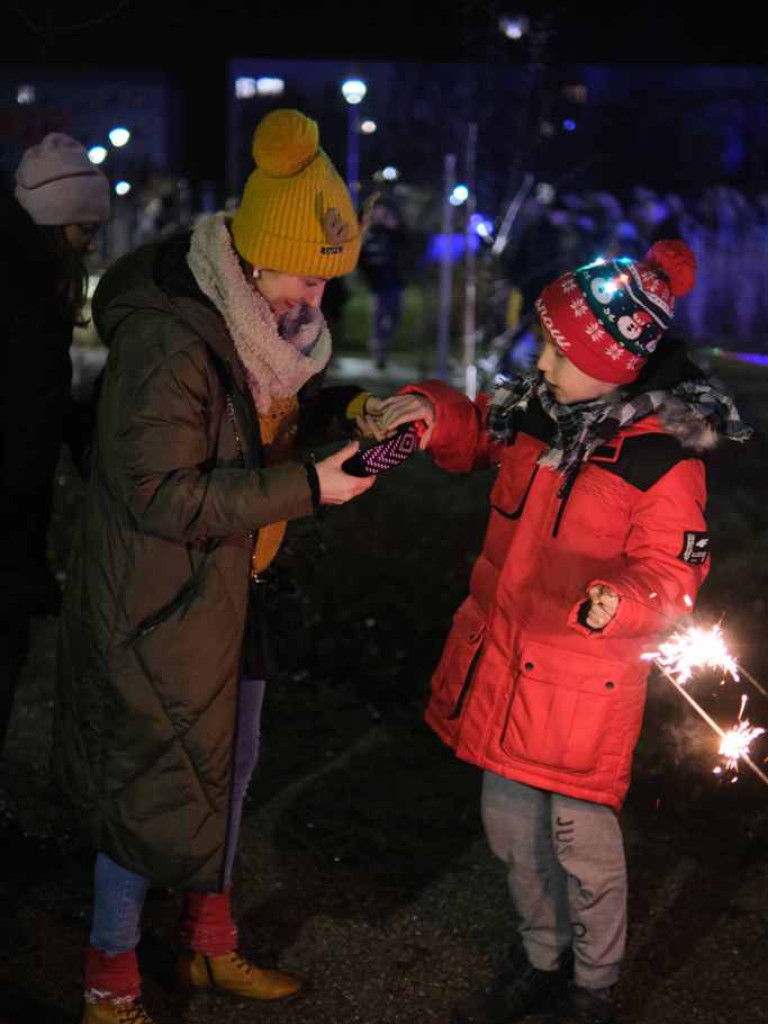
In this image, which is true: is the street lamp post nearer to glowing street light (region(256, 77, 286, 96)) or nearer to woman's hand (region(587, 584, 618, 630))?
woman's hand (region(587, 584, 618, 630))

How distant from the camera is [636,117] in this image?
78.6 feet

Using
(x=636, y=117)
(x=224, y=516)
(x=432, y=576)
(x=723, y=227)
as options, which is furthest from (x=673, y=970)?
(x=636, y=117)

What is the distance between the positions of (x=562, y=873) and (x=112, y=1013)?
3.97ft

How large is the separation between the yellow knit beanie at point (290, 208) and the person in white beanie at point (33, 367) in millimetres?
657

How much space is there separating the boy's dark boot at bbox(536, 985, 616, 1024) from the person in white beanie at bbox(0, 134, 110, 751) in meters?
1.69

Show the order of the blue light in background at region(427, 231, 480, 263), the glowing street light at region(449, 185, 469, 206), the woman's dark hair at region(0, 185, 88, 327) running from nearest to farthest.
Answer: the woman's dark hair at region(0, 185, 88, 327), the glowing street light at region(449, 185, 469, 206), the blue light in background at region(427, 231, 480, 263)

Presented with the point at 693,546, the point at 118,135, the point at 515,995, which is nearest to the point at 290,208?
the point at 693,546

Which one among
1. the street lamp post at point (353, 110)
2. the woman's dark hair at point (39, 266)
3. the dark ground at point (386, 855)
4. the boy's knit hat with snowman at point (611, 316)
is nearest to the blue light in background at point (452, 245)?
the street lamp post at point (353, 110)

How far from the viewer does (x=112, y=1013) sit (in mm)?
3340

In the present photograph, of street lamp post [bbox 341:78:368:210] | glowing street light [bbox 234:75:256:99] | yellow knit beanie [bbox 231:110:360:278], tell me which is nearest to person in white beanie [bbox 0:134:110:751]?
yellow knit beanie [bbox 231:110:360:278]

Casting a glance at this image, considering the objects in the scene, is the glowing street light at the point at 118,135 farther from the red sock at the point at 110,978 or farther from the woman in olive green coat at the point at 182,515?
the red sock at the point at 110,978

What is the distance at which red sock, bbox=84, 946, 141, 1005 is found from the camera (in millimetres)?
3342

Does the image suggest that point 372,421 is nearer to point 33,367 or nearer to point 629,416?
point 629,416

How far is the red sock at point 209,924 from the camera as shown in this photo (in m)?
3.63
